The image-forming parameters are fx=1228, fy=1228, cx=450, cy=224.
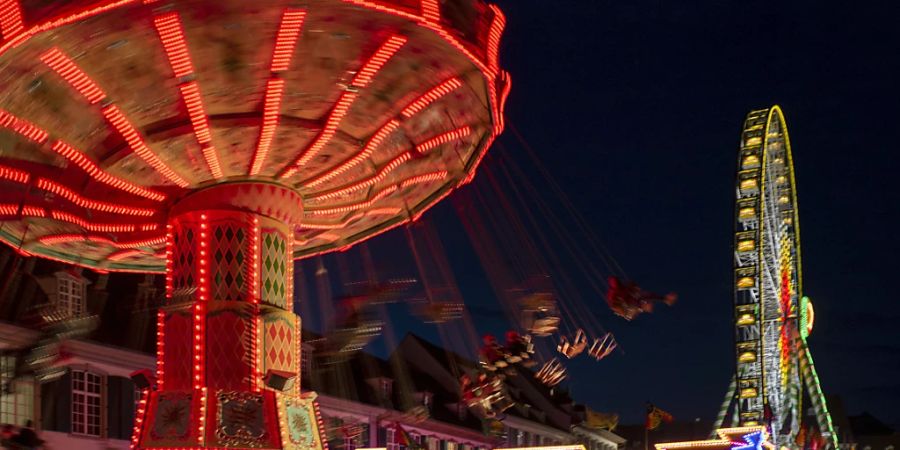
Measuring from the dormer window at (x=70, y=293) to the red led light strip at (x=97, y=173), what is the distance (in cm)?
1194

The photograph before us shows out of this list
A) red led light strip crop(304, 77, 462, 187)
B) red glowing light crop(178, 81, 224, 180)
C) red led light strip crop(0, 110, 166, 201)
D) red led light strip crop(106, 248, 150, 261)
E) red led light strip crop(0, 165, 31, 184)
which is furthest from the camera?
red led light strip crop(106, 248, 150, 261)

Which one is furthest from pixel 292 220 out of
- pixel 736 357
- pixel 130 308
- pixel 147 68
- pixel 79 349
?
pixel 736 357

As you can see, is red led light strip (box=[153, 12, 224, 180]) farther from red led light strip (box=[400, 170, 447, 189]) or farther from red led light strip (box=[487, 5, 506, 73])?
red led light strip (box=[487, 5, 506, 73])

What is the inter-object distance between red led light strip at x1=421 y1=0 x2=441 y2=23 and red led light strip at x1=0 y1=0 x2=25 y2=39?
3.93m

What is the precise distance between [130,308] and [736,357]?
59.4 feet

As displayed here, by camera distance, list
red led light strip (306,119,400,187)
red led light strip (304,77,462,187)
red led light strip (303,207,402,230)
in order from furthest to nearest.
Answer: red led light strip (303,207,402,230) < red led light strip (306,119,400,187) < red led light strip (304,77,462,187)

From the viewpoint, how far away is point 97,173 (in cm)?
1584

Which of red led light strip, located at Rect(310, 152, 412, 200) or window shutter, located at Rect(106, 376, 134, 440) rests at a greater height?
red led light strip, located at Rect(310, 152, 412, 200)

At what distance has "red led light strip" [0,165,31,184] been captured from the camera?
604 inches

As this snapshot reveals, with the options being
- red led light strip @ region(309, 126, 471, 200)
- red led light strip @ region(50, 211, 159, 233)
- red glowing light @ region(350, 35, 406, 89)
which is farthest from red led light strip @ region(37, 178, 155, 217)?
red glowing light @ region(350, 35, 406, 89)

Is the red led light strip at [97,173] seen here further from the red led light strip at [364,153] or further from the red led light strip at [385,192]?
the red led light strip at [385,192]

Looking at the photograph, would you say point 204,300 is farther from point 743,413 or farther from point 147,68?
point 743,413

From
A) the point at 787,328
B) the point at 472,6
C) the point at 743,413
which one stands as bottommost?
the point at 743,413

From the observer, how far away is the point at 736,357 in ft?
122
